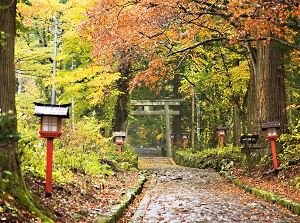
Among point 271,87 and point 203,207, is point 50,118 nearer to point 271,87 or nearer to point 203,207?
point 203,207

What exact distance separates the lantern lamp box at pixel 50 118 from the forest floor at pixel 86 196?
0.93 metres

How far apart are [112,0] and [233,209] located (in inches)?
328

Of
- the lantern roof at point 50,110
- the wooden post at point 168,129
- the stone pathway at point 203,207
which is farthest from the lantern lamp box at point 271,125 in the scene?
the wooden post at point 168,129

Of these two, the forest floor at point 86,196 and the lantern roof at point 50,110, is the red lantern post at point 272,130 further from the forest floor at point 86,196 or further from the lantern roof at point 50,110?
the lantern roof at point 50,110

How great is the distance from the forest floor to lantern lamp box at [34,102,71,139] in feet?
3.04

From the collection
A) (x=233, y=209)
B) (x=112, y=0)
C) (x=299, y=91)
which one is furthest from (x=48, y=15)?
(x=233, y=209)

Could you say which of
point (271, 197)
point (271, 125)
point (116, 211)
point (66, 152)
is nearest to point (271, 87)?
point (271, 125)

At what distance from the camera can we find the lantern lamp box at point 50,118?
673cm

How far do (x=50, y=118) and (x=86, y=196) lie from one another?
5.96ft

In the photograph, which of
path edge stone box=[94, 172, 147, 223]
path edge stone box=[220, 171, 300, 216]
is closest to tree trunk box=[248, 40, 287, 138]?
path edge stone box=[220, 171, 300, 216]

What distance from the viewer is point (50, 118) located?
682cm

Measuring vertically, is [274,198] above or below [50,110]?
below

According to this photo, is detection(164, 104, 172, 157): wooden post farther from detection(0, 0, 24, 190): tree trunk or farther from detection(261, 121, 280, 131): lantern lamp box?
detection(0, 0, 24, 190): tree trunk

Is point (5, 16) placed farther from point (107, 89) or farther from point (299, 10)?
point (107, 89)
